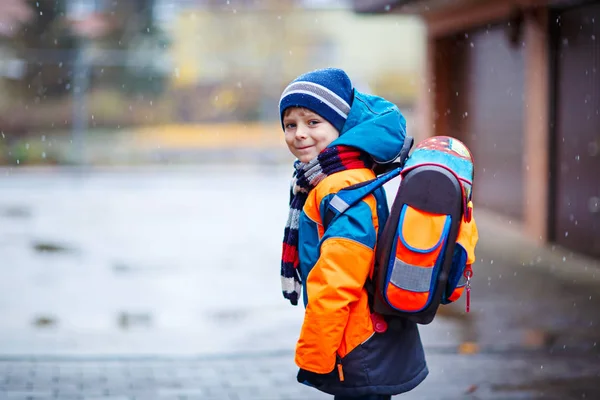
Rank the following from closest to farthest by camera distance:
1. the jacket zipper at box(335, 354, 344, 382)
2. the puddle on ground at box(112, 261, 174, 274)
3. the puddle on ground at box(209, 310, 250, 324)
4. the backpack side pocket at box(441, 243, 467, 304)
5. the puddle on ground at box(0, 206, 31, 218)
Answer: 1. the backpack side pocket at box(441, 243, 467, 304)
2. the jacket zipper at box(335, 354, 344, 382)
3. the puddle on ground at box(209, 310, 250, 324)
4. the puddle on ground at box(112, 261, 174, 274)
5. the puddle on ground at box(0, 206, 31, 218)

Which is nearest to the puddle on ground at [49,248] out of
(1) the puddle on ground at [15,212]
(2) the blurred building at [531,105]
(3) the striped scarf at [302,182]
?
(1) the puddle on ground at [15,212]

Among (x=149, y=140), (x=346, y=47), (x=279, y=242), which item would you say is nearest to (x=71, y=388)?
(x=279, y=242)

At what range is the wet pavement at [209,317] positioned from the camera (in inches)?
202

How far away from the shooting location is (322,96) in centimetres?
296

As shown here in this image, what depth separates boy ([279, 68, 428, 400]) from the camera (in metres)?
2.76

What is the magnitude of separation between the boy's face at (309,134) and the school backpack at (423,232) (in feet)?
0.77

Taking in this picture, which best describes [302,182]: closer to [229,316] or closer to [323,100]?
[323,100]

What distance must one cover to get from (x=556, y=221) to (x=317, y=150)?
26.7 ft

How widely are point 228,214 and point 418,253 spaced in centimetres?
1135

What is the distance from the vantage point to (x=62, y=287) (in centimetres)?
823

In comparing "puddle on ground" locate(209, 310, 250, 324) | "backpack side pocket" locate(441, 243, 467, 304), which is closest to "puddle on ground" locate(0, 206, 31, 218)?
"puddle on ground" locate(209, 310, 250, 324)

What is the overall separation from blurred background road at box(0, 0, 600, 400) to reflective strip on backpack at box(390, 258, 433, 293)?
226 cm

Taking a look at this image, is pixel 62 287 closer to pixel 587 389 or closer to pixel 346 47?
pixel 587 389

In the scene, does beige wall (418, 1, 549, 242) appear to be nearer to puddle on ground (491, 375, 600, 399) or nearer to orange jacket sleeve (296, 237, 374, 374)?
puddle on ground (491, 375, 600, 399)
